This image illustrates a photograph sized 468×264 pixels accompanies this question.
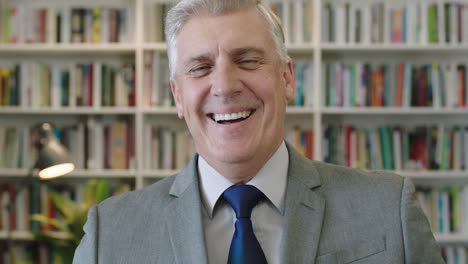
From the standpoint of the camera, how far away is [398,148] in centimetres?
356

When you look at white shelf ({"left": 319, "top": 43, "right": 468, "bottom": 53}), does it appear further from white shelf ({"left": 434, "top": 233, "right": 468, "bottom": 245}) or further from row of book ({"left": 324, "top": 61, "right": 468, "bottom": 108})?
white shelf ({"left": 434, "top": 233, "right": 468, "bottom": 245})

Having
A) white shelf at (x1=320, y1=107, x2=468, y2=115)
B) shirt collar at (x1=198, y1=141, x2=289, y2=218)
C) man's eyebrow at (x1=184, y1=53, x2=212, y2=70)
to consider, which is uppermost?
man's eyebrow at (x1=184, y1=53, x2=212, y2=70)

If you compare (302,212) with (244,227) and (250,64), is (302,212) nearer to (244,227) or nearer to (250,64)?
(244,227)

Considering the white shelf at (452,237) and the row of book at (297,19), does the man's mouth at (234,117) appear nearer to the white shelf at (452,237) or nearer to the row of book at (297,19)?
the row of book at (297,19)

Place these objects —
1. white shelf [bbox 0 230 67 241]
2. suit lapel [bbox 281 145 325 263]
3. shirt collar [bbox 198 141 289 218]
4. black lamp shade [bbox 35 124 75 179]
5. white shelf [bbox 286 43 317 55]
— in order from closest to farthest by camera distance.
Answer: suit lapel [bbox 281 145 325 263] → shirt collar [bbox 198 141 289 218] → black lamp shade [bbox 35 124 75 179] → white shelf [bbox 286 43 317 55] → white shelf [bbox 0 230 67 241]

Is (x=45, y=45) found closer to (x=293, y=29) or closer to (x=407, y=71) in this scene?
(x=293, y=29)

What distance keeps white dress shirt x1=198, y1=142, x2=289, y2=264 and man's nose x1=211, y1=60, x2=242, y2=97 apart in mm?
187

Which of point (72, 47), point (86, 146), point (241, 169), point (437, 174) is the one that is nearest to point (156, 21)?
point (72, 47)

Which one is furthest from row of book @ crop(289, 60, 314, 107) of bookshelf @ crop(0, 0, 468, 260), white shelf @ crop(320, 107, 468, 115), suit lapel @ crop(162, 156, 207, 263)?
suit lapel @ crop(162, 156, 207, 263)

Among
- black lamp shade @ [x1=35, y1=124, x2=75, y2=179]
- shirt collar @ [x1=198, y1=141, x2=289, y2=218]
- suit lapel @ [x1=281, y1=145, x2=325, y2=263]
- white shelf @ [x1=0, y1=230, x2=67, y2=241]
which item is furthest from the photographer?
white shelf @ [x1=0, y1=230, x2=67, y2=241]

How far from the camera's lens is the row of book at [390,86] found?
11.6 feet

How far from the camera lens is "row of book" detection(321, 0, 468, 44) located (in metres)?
3.51

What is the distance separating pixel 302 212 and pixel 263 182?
0.36 feet

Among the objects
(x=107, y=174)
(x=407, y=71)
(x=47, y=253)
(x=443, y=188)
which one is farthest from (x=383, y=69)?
(x=47, y=253)
